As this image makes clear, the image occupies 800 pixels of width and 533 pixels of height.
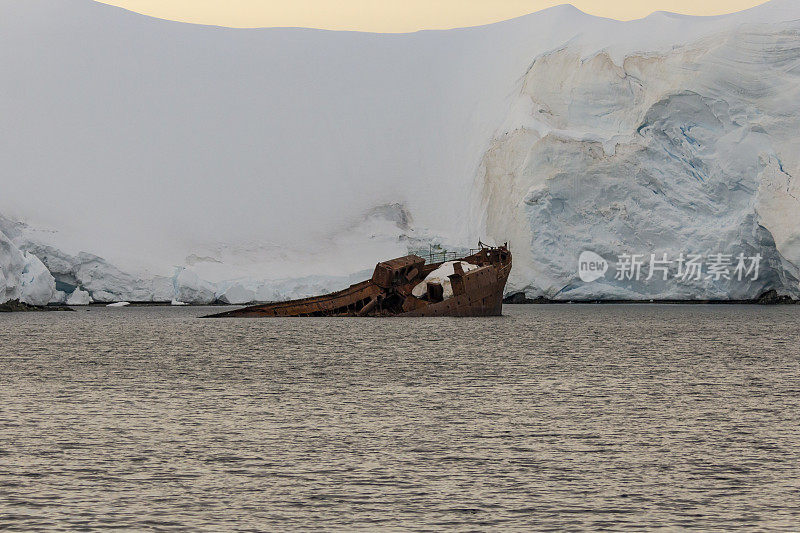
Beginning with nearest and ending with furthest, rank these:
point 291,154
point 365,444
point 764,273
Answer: point 365,444
point 764,273
point 291,154

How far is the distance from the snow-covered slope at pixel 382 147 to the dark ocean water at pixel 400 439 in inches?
968

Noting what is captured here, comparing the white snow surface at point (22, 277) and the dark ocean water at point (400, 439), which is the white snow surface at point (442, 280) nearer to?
the dark ocean water at point (400, 439)

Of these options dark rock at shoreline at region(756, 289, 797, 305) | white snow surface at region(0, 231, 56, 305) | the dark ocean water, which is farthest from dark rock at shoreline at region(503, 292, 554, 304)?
the dark ocean water

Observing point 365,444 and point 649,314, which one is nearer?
point 365,444

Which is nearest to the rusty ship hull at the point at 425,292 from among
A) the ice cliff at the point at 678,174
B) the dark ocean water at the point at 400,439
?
the ice cliff at the point at 678,174

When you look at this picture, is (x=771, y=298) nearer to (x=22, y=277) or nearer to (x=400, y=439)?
(x=22, y=277)

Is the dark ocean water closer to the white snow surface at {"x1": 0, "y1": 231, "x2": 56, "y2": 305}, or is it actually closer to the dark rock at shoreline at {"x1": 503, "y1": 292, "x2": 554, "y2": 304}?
the white snow surface at {"x1": 0, "y1": 231, "x2": 56, "y2": 305}

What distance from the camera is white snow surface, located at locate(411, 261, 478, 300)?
155 feet

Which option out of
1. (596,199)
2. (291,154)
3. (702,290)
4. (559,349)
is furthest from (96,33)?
(559,349)

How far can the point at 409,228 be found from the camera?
72438 mm

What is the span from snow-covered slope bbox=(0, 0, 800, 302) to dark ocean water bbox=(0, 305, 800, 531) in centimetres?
2458

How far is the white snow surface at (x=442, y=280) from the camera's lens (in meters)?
47.3

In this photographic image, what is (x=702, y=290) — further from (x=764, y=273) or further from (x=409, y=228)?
(x=409, y=228)

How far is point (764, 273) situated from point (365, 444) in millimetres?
44837
